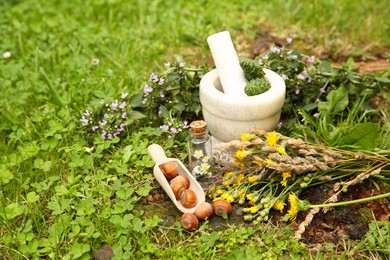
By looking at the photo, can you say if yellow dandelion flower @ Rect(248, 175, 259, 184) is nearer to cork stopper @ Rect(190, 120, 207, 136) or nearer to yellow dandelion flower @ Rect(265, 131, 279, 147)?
yellow dandelion flower @ Rect(265, 131, 279, 147)

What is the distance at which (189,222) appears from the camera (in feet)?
7.67

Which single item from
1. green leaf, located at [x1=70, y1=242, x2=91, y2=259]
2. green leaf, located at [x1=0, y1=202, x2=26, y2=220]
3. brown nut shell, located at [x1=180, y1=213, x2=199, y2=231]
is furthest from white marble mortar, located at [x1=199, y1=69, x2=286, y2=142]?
green leaf, located at [x1=0, y1=202, x2=26, y2=220]

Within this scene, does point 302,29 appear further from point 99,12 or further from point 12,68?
point 12,68

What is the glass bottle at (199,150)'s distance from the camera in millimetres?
2570

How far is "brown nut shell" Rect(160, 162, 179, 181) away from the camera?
253 centimetres

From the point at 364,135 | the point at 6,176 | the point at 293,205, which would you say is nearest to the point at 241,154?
the point at 293,205

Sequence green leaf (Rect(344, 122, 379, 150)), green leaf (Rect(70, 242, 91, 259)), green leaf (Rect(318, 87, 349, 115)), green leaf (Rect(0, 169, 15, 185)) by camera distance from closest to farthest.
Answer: green leaf (Rect(70, 242, 91, 259)), green leaf (Rect(344, 122, 379, 150)), green leaf (Rect(0, 169, 15, 185)), green leaf (Rect(318, 87, 349, 115))

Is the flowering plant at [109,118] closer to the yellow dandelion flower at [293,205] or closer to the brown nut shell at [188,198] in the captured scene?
the brown nut shell at [188,198]

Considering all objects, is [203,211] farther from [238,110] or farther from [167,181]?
[238,110]

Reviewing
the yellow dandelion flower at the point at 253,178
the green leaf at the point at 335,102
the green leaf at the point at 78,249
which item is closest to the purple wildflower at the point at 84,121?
the green leaf at the point at 78,249

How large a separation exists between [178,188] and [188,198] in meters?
0.07

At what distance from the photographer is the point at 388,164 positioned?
2.49m

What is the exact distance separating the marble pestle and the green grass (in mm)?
448

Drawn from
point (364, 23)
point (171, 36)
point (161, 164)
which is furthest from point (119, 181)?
point (364, 23)
